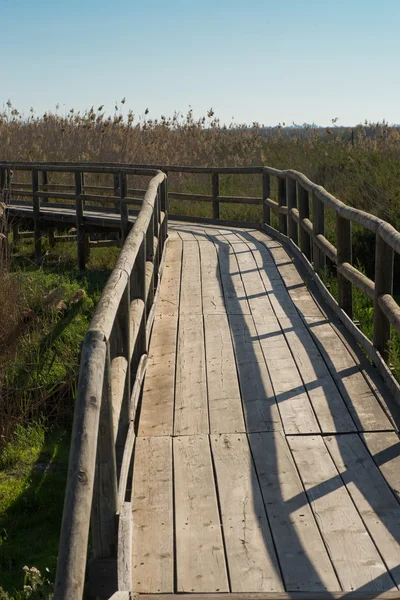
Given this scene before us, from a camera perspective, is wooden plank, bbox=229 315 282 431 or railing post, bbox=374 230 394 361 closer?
wooden plank, bbox=229 315 282 431

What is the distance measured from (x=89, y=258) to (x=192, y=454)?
33.4ft

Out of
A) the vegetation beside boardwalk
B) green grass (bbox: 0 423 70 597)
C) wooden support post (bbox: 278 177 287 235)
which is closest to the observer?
green grass (bbox: 0 423 70 597)

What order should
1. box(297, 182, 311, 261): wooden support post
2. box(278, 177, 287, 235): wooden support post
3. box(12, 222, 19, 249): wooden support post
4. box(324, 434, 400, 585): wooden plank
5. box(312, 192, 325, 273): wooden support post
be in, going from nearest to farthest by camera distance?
box(324, 434, 400, 585): wooden plank → box(312, 192, 325, 273): wooden support post → box(297, 182, 311, 261): wooden support post → box(278, 177, 287, 235): wooden support post → box(12, 222, 19, 249): wooden support post

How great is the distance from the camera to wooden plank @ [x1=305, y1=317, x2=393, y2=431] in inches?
177

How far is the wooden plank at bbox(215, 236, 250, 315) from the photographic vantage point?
23.8 feet

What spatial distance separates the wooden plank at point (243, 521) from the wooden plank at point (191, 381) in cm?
26

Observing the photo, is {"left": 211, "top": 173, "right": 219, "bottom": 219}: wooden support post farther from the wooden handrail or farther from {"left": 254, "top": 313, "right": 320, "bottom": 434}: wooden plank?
the wooden handrail

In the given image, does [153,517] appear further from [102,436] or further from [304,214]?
[304,214]

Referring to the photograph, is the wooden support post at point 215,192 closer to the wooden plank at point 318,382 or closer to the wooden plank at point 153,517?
the wooden plank at point 318,382

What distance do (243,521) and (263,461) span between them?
599 mm

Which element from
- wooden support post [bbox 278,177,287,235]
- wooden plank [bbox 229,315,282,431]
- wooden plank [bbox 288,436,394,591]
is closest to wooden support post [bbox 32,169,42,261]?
wooden support post [bbox 278,177,287,235]

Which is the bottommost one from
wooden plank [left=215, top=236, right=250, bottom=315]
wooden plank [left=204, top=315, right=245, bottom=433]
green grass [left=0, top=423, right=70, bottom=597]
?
green grass [left=0, top=423, right=70, bottom=597]

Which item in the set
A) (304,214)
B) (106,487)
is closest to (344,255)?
(304,214)

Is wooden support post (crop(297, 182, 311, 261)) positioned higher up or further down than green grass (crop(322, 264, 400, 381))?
higher up
